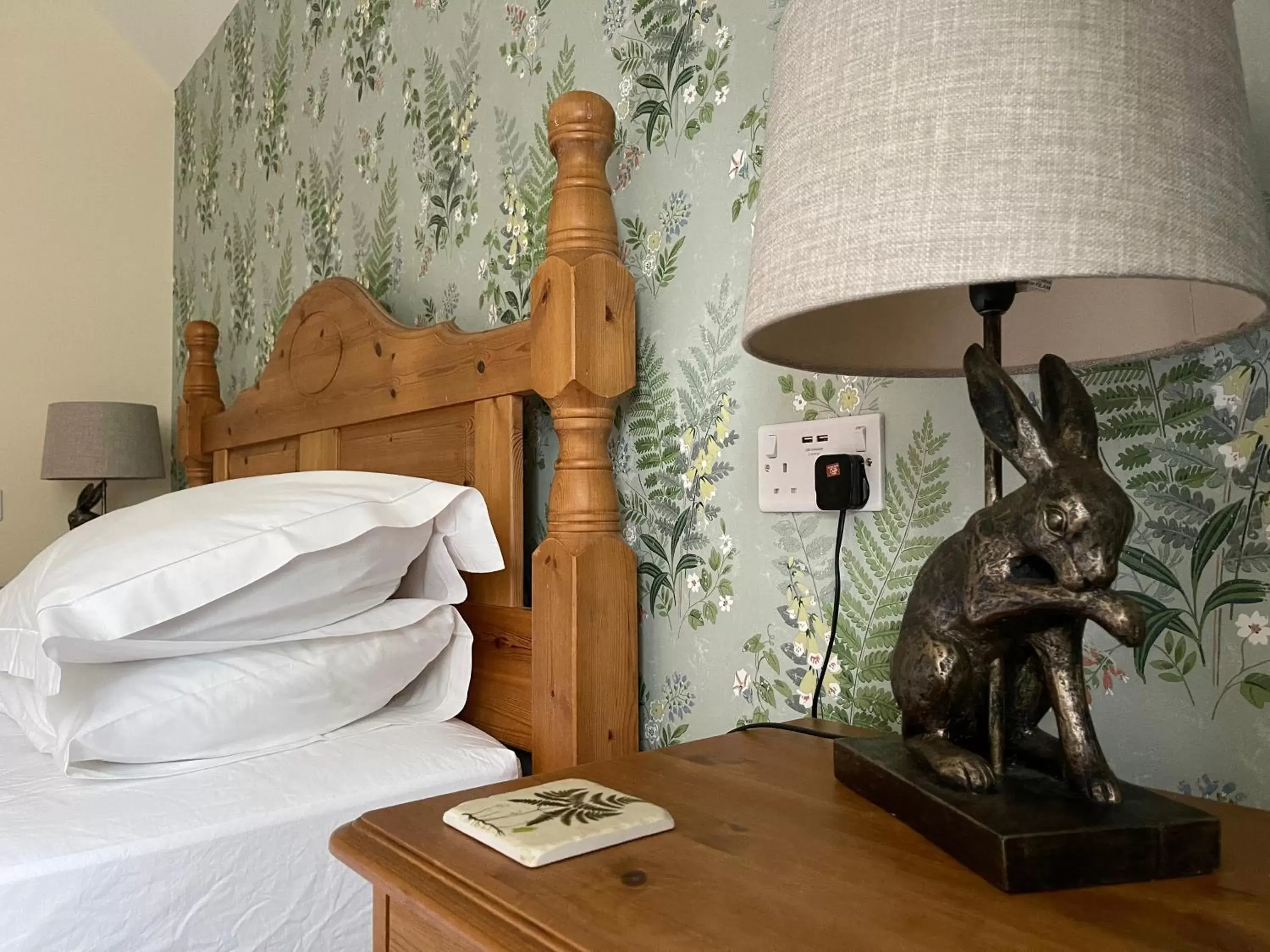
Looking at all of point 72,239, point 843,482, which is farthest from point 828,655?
point 72,239

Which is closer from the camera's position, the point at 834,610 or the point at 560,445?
the point at 834,610

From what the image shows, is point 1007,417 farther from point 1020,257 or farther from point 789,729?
point 789,729

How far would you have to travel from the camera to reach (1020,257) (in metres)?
0.45

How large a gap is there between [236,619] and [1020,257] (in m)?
0.91

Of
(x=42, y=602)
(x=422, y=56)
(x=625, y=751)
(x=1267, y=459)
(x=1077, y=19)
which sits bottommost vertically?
(x=625, y=751)

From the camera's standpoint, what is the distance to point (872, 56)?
0.51 m

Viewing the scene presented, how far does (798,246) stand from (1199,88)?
21 cm

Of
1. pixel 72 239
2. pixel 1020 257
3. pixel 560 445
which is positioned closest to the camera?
pixel 1020 257

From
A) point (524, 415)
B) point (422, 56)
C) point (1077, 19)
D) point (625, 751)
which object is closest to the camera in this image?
point (1077, 19)

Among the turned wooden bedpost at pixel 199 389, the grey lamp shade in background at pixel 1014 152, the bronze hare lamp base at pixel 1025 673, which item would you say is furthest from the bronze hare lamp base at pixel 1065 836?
the turned wooden bedpost at pixel 199 389

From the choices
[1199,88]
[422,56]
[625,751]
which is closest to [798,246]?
[1199,88]

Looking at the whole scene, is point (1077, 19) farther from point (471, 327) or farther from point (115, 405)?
point (115, 405)

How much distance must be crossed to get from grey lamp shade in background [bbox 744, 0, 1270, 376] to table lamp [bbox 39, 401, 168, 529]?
2.49 m

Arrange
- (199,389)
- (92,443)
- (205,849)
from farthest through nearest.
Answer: (92,443) → (199,389) → (205,849)
